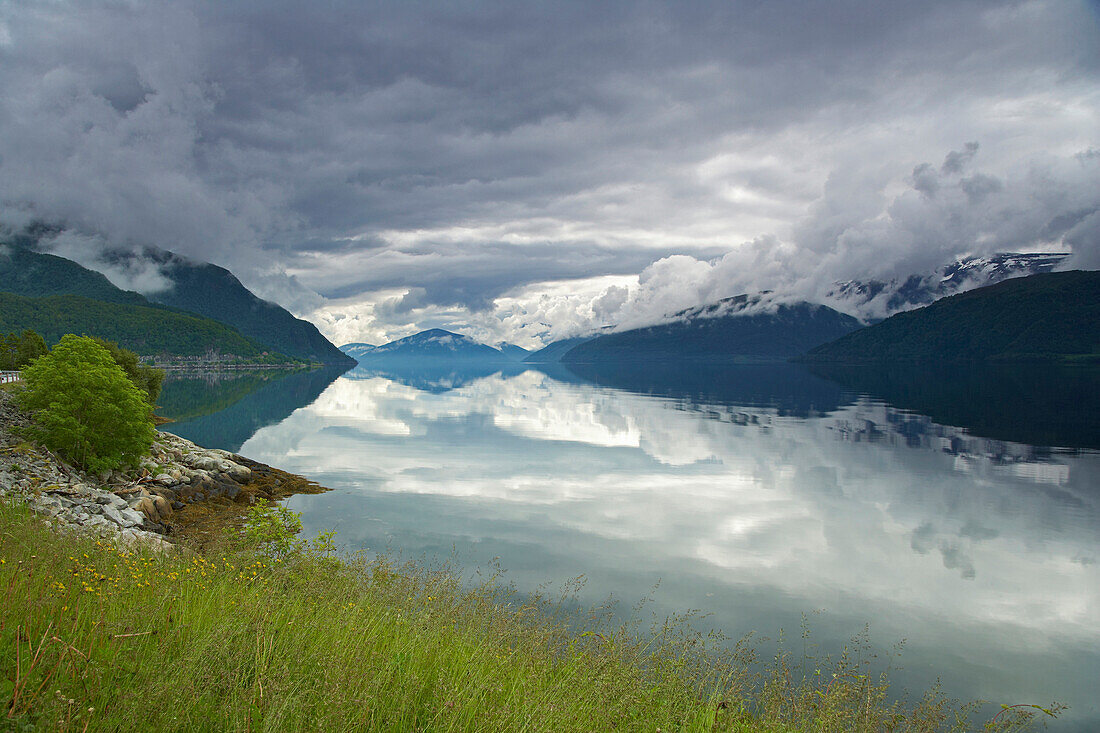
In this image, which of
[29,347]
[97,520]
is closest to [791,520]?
[97,520]

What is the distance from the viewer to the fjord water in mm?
16359

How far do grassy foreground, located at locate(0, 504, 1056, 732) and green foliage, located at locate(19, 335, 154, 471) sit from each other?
16.8 metres

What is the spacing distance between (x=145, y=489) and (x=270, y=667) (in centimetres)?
2432

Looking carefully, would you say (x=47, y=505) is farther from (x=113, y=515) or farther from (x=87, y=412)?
(x=87, y=412)

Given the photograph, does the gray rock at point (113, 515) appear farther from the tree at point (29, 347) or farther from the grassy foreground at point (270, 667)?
the tree at point (29, 347)

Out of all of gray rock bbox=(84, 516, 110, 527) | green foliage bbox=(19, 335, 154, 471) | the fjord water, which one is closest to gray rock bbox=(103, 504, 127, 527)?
gray rock bbox=(84, 516, 110, 527)

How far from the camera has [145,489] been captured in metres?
25.1

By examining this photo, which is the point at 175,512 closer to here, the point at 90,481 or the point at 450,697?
the point at 90,481

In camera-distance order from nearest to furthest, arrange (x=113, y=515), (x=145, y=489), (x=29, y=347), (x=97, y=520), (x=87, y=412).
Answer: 1. (x=97, y=520)
2. (x=113, y=515)
3. (x=87, y=412)
4. (x=145, y=489)
5. (x=29, y=347)

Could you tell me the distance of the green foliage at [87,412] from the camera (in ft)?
77.2

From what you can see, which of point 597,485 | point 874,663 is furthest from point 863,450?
point 874,663

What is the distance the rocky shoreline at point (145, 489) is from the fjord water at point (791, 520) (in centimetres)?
338

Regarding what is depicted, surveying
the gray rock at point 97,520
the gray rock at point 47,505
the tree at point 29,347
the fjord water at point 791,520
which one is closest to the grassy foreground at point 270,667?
→ the gray rock at point 47,505

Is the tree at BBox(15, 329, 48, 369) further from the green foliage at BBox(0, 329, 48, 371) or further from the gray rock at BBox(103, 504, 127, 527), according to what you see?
the gray rock at BBox(103, 504, 127, 527)
